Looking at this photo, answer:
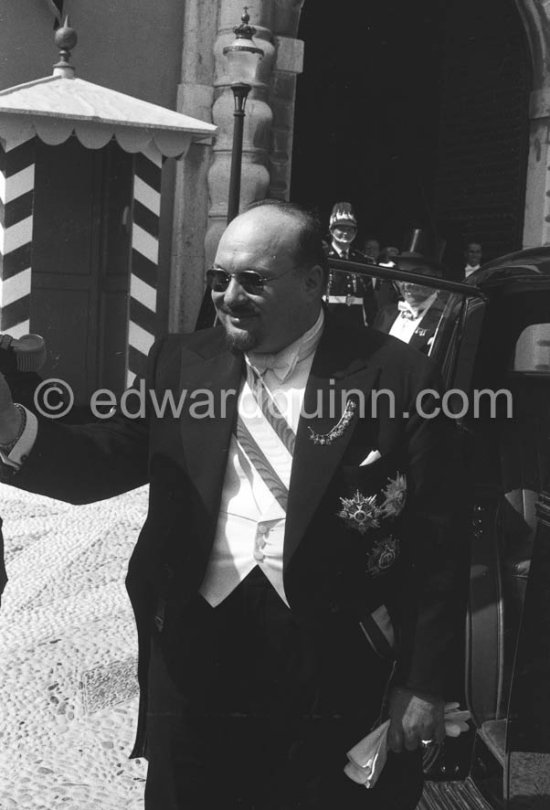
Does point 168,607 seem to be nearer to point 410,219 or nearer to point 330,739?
point 330,739

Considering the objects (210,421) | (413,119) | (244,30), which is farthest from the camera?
(413,119)

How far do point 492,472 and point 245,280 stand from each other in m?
1.64

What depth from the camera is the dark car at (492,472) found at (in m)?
3.56

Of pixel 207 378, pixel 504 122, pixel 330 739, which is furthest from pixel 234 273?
pixel 504 122

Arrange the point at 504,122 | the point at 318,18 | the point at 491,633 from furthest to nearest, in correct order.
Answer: the point at 318,18 → the point at 504,122 → the point at 491,633

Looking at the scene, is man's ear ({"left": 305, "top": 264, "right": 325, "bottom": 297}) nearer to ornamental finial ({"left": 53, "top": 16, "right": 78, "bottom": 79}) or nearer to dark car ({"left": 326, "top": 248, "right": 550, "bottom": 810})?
dark car ({"left": 326, "top": 248, "right": 550, "bottom": 810})

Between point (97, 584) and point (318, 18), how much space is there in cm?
1221

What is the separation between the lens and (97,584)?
6039 mm

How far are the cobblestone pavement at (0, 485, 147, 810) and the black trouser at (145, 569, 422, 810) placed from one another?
122 cm

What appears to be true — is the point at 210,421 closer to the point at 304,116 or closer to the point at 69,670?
the point at 69,670

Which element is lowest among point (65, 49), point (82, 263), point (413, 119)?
point (82, 263)

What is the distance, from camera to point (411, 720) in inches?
108

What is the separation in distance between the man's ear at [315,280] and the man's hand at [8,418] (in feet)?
2.21

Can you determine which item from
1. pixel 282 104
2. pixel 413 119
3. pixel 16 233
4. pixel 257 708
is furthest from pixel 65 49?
pixel 257 708
